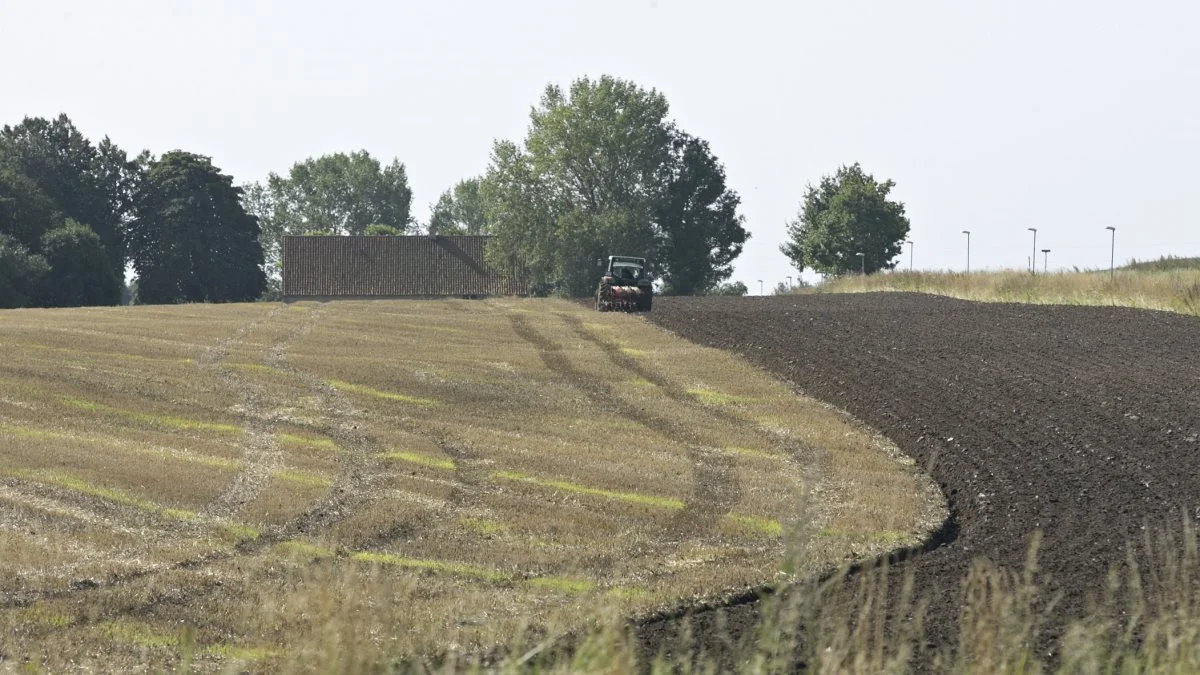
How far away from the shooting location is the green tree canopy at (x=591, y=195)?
93.4m

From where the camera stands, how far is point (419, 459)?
23047mm

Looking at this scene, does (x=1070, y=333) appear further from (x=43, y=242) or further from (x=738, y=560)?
(x=43, y=242)

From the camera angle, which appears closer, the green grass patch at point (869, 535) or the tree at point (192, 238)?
the green grass patch at point (869, 535)

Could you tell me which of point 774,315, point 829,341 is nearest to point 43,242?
point 774,315

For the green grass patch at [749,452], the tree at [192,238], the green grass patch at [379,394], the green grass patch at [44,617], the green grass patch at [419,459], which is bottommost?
the green grass patch at [44,617]

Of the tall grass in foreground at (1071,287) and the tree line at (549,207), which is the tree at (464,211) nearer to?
the tree line at (549,207)

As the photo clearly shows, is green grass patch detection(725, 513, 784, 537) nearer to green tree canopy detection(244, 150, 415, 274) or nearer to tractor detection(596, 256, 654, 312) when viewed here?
tractor detection(596, 256, 654, 312)

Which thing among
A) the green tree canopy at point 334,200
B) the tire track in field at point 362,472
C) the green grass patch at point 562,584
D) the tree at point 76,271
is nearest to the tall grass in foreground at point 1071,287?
the tire track in field at point 362,472

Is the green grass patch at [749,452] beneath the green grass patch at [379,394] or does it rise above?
beneath

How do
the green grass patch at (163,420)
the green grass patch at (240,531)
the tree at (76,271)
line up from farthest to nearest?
the tree at (76,271) → the green grass patch at (163,420) → the green grass patch at (240,531)

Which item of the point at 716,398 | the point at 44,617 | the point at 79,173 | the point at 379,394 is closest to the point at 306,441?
the point at 379,394

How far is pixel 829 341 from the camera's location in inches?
1555

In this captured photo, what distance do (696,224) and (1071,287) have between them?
5295 centimetres

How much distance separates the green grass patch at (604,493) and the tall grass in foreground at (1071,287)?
26.1 m
